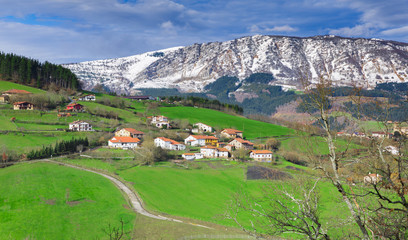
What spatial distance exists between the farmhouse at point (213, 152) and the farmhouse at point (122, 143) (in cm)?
1994

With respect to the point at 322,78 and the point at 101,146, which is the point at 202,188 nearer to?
the point at 101,146

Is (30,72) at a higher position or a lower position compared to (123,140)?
higher

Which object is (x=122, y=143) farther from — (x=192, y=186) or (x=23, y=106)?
(x=23, y=106)

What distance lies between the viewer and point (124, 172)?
203ft

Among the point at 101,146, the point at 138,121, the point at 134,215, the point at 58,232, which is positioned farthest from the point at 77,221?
the point at 138,121

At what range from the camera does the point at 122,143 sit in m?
82.5

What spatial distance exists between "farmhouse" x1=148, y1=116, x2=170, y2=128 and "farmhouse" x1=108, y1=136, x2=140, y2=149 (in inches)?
1130

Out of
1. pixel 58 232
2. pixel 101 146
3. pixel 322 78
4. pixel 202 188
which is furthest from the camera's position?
pixel 101 146

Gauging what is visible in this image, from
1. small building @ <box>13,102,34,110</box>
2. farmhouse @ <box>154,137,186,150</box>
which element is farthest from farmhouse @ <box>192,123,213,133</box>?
small building @ <box>13,102,34,110</box>

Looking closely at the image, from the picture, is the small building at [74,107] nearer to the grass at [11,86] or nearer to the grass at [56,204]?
the grass at [11,86]

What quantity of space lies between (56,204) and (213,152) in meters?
52.4

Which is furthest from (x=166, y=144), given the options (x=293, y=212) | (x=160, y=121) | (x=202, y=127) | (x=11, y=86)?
(x=293, y=212)

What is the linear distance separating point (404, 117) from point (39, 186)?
51.0m

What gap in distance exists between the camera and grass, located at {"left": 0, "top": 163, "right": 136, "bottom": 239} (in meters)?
32.9
